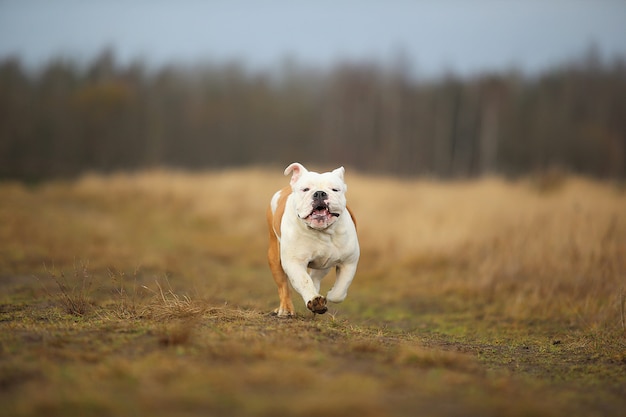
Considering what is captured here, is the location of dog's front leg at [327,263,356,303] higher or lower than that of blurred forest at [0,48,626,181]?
lower

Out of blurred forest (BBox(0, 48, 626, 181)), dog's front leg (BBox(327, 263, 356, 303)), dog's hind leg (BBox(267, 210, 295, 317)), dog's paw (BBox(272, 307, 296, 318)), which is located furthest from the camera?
blurred forest (BBox(0, 48, 626, 181))

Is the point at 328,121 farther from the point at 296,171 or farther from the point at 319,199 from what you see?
the point at 319,199

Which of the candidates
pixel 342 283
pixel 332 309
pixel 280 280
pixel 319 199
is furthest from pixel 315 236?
pixel 332 309

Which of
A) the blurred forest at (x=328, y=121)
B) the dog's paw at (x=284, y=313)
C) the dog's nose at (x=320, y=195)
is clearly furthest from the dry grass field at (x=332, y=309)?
the blurred forest at (x=328, y=121)

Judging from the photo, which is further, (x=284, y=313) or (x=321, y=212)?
(x=284, y=313)

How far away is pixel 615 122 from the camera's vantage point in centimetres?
3688

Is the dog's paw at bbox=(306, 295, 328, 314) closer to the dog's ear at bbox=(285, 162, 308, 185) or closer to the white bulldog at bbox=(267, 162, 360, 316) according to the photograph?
the white bulldog at bbox=(267, 162, 360, 316)

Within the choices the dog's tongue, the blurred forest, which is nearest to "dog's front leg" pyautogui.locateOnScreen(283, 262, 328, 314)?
the dog's tongue

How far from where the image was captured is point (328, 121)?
1853 inches

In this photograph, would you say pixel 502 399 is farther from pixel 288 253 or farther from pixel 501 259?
pixel 501 259

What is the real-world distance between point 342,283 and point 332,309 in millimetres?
3199

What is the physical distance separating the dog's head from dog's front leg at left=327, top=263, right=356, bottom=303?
0.63 m

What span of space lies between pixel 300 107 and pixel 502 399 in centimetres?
4690

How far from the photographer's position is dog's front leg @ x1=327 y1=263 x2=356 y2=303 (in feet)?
21.6
